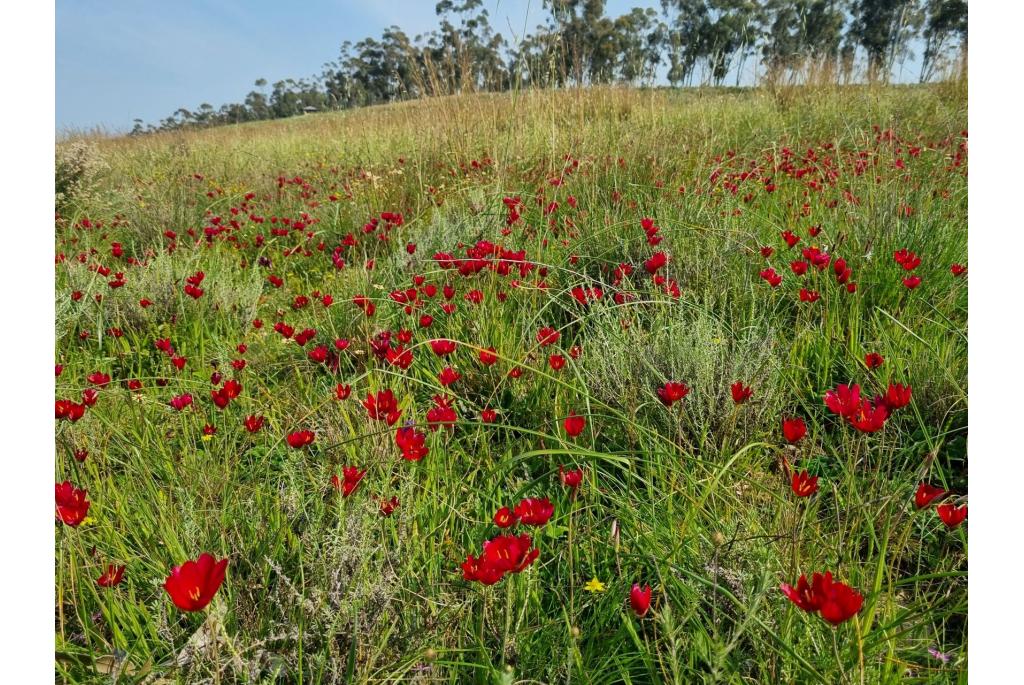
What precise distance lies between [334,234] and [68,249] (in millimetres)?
1647

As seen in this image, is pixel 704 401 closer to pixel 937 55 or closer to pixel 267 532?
pixel 267 532

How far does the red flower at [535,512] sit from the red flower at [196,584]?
1.45 feet

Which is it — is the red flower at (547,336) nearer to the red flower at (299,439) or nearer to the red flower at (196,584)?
the red flower at (299,439)

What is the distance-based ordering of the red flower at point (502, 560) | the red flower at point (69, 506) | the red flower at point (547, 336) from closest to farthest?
1. the red flower at point (502, 560)
2. the red flower at point (69, 506)
3. the red flower at point (547, 336)

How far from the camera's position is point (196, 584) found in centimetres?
64

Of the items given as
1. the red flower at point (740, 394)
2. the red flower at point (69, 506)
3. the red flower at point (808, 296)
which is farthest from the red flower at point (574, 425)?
the red flower at point (808, 296)

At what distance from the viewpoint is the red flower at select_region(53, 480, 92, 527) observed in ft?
2.93

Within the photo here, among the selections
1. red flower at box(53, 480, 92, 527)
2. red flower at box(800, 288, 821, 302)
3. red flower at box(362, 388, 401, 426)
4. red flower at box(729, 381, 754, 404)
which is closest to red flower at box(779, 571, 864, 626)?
red flower at box(729, 381, 754, 404)

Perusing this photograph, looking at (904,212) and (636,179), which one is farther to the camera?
(636,179)

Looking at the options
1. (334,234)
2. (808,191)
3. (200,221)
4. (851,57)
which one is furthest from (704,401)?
(851,57)

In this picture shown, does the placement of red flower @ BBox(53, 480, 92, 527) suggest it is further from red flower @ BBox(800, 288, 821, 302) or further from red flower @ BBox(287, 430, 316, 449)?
red flower @ BBox(800, 288, 821, 302)

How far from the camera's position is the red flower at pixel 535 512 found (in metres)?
0.91

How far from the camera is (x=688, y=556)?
1.04 meters

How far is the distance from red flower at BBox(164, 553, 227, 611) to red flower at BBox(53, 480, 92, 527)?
37 cm
